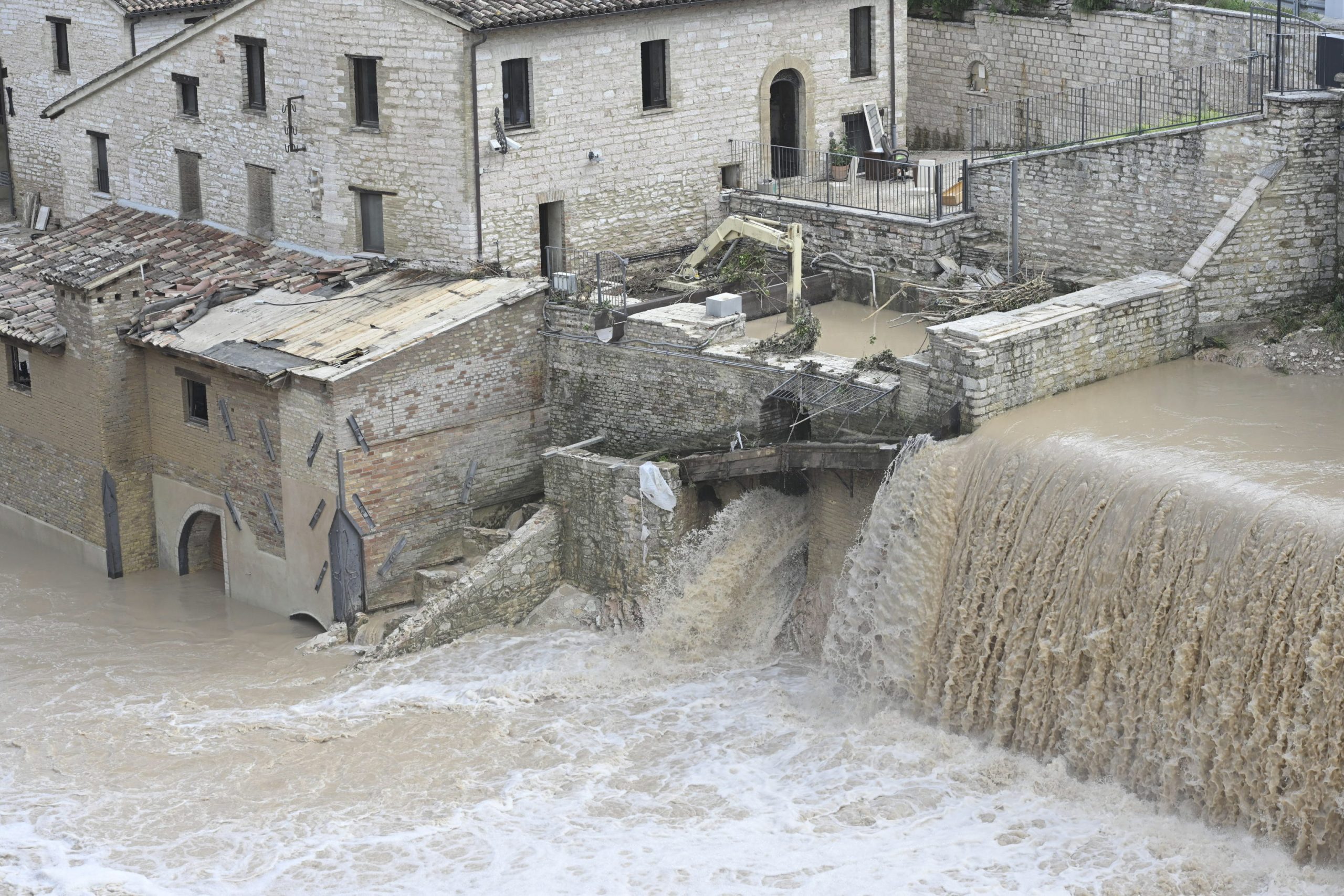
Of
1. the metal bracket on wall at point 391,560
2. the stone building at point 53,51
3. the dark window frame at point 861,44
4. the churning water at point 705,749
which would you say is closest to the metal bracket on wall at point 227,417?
the metal bracket on wall at point 391,560

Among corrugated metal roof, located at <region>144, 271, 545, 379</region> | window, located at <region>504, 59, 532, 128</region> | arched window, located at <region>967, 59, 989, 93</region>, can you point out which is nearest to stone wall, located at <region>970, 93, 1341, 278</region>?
arched window, located at <region>967, 59, 989, 93</region>

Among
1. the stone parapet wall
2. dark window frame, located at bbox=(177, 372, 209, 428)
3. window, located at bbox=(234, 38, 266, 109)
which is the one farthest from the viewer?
window, located at bbox=(234, 38, 266, 109)

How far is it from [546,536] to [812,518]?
3.75 meters

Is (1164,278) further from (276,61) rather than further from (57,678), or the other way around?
(57,678)

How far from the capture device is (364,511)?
2745 cm

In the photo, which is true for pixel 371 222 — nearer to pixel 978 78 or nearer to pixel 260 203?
pixel 260 203

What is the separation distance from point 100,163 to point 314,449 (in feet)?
33.2

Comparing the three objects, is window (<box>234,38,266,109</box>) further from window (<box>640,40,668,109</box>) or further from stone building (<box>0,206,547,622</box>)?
window (<box>640,40,668,109</box>)

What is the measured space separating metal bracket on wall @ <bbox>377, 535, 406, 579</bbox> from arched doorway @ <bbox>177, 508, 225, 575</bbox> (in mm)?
3566

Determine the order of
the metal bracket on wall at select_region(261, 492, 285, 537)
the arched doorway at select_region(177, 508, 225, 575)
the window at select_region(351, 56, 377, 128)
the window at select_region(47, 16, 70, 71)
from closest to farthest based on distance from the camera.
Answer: the metal bracket on wall at select_region(261, 492, 285, 537)
the window at select_region(351, 56, 377, 128)
the arched doorway at select_region(177, 508, 225, 575)
the window at select_region(47, 16, 70, 71)

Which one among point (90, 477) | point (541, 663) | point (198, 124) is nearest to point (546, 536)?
point (541, 663)

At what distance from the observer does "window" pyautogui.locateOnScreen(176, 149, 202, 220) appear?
108 ft

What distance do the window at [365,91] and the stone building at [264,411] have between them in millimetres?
2128

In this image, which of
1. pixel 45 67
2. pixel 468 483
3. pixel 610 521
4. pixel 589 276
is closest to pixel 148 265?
pixel 468 483
